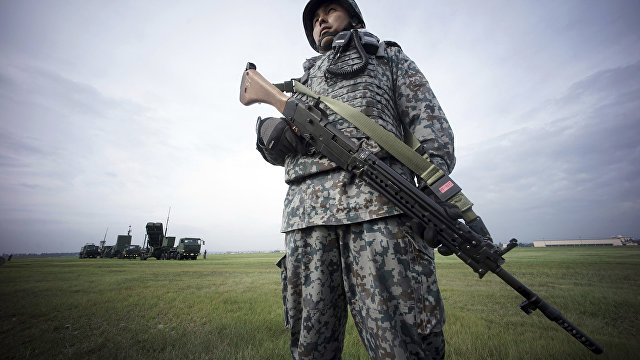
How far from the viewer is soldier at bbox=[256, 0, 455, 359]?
1380 millimetres

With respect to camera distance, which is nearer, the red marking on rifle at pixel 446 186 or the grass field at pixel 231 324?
the red marking on rifle at pixel 446 186

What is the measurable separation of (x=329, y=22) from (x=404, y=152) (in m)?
1.78

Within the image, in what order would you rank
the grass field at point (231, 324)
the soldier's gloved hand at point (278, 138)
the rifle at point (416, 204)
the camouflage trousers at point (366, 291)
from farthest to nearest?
the grass field at point (231, 324), the soldier's gloved hand at point (278, 138), the rifle at point (416, 204), the camouflage trousers at point (366, 291)

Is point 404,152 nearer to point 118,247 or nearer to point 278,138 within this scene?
point 278,138

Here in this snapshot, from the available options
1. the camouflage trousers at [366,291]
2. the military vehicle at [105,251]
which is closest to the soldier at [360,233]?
the camouflage trousers at [366,291]

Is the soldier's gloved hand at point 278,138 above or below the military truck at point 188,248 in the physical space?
above

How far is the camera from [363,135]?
1.87 m

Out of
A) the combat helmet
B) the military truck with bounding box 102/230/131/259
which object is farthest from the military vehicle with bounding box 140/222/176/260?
the combat helmet

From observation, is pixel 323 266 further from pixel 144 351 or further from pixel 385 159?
pixel 144 351

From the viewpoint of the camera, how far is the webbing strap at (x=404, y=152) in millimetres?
1641

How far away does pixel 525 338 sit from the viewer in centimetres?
318

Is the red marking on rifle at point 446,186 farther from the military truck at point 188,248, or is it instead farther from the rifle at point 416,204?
the military truck at point 188,248

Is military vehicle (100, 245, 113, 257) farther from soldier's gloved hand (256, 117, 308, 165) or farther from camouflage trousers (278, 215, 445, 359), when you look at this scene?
camouflage trousers (278, 215, 445, 359)

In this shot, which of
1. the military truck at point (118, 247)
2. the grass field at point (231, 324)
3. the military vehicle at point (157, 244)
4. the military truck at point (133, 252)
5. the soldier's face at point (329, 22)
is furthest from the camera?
the military truck at point (118, 247)
